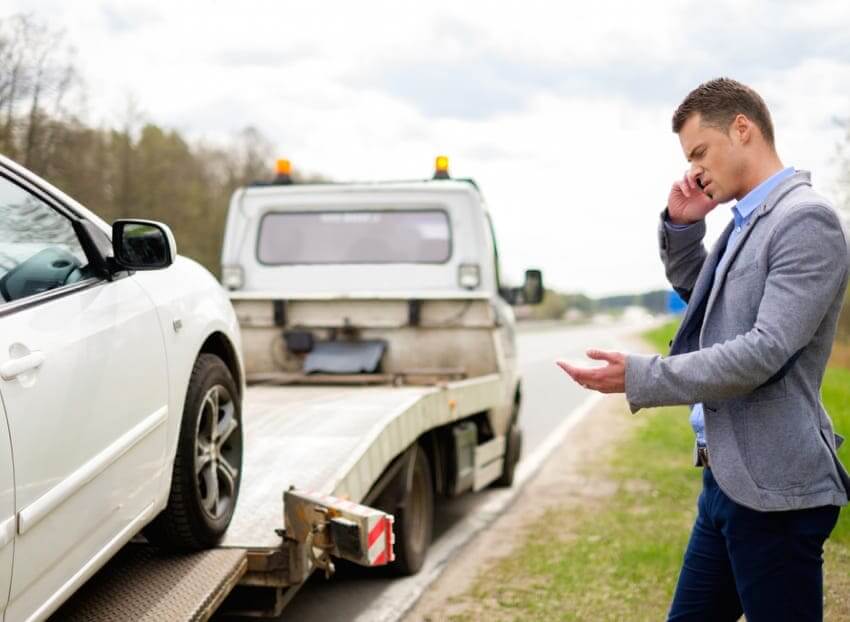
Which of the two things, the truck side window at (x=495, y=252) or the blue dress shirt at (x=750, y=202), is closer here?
the blue dress shirt at (x=750, y=202)

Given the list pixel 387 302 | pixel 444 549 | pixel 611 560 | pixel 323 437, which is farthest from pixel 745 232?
pixel 387 302

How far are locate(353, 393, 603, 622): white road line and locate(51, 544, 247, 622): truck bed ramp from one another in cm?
166

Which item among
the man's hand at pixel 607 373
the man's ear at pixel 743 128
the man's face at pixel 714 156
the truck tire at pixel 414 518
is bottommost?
the truck tire at pixel 414 518

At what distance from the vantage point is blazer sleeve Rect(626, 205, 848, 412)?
2.51 metres

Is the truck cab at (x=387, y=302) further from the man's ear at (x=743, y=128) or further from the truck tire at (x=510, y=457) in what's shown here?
the man's ear at (x=743, y=128)

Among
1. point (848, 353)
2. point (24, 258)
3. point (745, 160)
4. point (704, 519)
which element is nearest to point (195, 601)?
point (24, 258)

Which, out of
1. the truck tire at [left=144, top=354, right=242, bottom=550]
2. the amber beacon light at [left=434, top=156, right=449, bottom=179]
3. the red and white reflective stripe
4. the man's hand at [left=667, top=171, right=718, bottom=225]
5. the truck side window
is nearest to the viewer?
the man's hand at [left=667, top=171, right=718, bottom=225]

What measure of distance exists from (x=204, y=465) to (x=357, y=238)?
4.62m

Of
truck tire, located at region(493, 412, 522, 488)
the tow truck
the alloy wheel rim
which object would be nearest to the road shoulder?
truck tire, located at region(493, 412, 522, 488)

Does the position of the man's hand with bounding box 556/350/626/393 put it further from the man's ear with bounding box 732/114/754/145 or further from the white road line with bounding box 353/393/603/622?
the white road line with bounding box 353/393/603/622

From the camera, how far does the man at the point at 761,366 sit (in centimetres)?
254

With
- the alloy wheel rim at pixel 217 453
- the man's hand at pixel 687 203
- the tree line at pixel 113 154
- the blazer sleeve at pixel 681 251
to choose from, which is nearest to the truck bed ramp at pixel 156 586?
the alloy wheel rim at pixel 217 453

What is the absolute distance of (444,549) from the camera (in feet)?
21.8

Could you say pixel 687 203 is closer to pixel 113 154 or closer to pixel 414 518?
pixel 414 518
